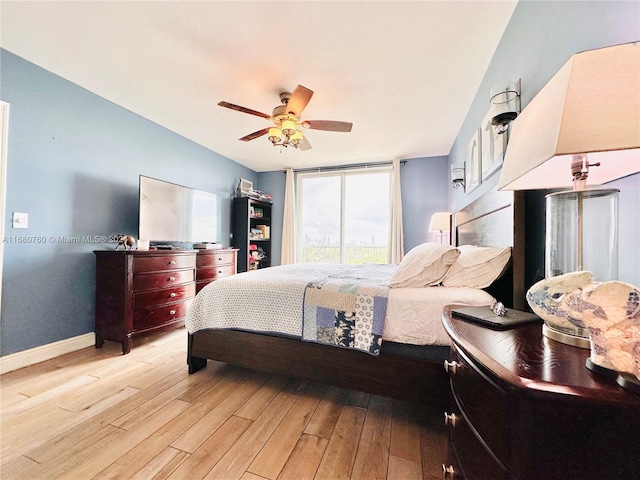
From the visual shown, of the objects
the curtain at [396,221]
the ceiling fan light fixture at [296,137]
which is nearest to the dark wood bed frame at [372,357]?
the ceiling fan light fixture at [296,137]

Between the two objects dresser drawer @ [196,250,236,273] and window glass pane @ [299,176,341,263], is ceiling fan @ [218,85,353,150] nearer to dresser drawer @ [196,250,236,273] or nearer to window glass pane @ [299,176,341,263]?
dresser drawer @ [196,250,236,273]

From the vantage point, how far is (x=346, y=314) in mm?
1596

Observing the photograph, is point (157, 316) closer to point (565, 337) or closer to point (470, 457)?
point (470, 457)

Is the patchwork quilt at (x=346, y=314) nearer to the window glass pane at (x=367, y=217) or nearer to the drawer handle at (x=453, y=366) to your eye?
the drawer handle at (x=453, y=366)

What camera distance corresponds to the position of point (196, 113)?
3.05 meters

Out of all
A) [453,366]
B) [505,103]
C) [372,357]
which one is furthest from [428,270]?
[505,103]

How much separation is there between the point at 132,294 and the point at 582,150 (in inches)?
122

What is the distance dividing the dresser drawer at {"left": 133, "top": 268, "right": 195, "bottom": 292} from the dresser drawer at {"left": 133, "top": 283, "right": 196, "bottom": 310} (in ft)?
0.18

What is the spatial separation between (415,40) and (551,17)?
848 mm

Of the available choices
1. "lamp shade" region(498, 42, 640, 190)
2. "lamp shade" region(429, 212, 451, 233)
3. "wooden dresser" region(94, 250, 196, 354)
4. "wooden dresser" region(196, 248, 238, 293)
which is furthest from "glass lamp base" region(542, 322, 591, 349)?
"wooden dresser" region(196, 248, 238, 293)

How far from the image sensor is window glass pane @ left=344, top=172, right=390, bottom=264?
15.8 ft

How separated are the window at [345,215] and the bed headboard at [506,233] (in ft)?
8.63

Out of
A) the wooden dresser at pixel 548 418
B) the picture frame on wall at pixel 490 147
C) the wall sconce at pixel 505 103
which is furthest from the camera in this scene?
the picture frame on wall at pixel 490 147

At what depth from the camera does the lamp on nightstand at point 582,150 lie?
499 mm
